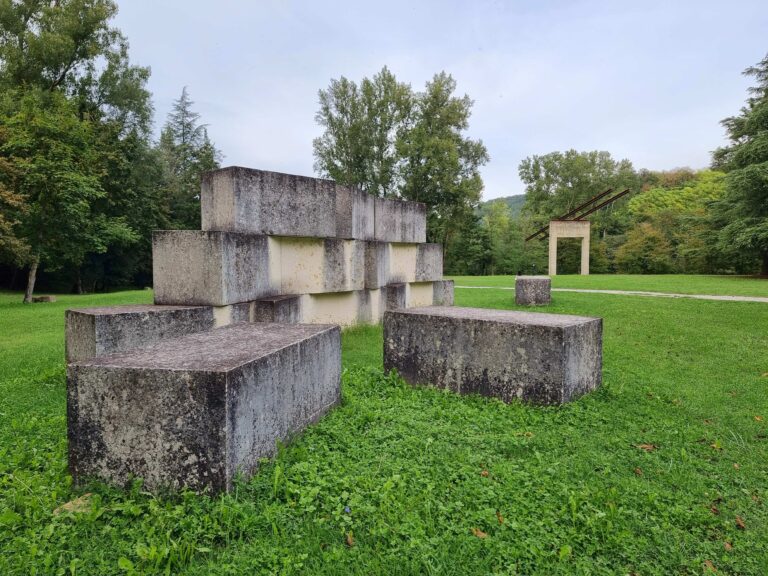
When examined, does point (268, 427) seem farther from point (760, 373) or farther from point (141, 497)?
point (760, 373)

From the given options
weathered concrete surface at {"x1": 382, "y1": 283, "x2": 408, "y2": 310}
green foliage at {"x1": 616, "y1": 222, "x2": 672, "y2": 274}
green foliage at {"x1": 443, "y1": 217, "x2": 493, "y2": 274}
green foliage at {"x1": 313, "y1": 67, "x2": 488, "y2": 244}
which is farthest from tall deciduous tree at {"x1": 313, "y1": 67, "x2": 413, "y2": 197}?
weathered concrete surface at {"x1": 382, "y1": 283, "x2": 408, "y2": 310}

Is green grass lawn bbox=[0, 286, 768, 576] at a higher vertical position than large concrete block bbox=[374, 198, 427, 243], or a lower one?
lower

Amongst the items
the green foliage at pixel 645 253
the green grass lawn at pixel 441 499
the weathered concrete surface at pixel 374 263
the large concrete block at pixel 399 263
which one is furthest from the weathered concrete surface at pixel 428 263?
the green foliage at pixel 645 253

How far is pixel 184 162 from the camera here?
3788cm

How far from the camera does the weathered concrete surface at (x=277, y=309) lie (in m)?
6.41

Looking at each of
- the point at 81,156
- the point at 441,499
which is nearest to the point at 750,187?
the point at 441,499

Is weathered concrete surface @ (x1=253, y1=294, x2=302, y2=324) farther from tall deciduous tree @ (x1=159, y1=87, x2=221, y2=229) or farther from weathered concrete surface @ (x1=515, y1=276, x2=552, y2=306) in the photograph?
tall deciduous tree @ (x1=159, y1=87, x2=221, y2=229)

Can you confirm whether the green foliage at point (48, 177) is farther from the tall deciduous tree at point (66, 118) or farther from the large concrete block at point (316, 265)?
the large concrete block at point (316, 265)

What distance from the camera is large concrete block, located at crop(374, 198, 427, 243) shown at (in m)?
9.27

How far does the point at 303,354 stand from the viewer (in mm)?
3582

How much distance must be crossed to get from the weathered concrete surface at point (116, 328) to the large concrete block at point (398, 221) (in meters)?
4.72

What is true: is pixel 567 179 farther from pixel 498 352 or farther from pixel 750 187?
pixel 498 352

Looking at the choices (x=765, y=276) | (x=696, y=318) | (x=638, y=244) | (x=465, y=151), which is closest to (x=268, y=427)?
(x=696, y=318)

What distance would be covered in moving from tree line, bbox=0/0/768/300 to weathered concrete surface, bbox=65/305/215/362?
11.3 m
